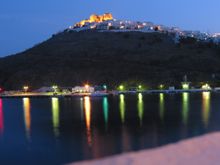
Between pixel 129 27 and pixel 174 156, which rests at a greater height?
pixel 129 27

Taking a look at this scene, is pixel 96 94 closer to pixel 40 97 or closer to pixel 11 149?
pixel 40 97

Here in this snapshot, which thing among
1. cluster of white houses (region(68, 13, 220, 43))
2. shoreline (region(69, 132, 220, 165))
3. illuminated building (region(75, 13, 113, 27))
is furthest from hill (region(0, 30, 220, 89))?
shoreline (region(69, 132, 220, 165))

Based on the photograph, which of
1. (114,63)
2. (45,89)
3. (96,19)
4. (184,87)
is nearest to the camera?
(184,87)

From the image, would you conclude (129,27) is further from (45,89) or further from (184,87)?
(45,89)

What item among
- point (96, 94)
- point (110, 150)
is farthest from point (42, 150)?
point (96, 94)

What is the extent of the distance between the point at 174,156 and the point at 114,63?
8776cm

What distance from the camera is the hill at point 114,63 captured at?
329 feet

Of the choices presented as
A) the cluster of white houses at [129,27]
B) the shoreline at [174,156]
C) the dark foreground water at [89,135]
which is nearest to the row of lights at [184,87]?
the dark foreground water at [89,135]

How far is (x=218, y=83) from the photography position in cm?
9700

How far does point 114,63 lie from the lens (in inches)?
4220

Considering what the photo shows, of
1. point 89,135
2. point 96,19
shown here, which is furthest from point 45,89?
point 96,19

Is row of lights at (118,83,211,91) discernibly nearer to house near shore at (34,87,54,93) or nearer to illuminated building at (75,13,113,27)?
house near shore at (34,87,54,93)

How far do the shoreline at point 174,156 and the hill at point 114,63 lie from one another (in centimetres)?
7433

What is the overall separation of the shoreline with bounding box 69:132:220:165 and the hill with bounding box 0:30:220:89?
74.3 m
